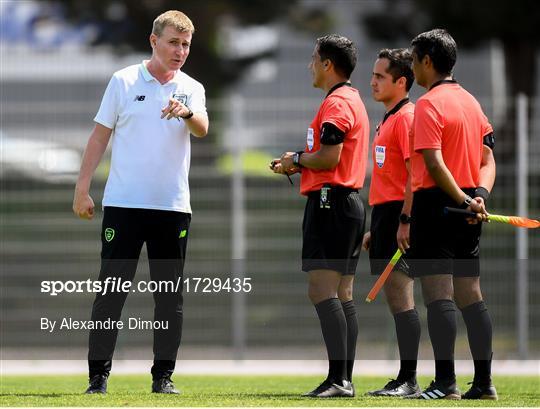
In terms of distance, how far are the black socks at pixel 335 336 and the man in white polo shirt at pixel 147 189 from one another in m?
0.83

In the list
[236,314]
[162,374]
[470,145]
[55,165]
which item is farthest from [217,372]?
[470,145]

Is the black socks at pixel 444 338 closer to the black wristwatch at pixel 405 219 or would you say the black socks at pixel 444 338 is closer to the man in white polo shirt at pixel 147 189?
the black wristwatch at pixel 405 219

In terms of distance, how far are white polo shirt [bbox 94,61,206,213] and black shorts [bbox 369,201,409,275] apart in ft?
3.67

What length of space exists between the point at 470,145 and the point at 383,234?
80 centimetres

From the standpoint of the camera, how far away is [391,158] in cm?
736

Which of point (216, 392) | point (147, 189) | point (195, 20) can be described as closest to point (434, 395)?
point (216, 392)

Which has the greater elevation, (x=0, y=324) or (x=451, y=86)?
(x=451, y=86)

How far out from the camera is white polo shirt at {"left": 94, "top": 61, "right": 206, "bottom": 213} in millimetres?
7098

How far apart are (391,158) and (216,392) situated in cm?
174

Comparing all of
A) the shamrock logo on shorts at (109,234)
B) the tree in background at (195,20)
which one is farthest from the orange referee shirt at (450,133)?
the tree in background at (195,20)

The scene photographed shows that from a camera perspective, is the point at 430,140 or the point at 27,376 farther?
the point at 27,376

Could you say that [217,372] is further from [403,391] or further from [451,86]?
[451,86]

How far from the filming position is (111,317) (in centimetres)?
712

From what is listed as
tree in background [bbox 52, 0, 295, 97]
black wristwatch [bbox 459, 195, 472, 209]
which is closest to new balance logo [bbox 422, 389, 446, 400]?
black wristwatch [bbox 459, 195, 472, 209]
